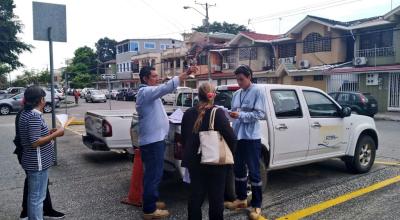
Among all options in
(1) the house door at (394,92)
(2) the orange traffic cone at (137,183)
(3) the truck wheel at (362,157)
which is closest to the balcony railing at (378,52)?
(1) the house door at (394,92)

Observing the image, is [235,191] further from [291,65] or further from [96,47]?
[96,47]

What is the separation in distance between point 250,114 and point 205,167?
1.10 meters

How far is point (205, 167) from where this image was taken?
11.8 feet

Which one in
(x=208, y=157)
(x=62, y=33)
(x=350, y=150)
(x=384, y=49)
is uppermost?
(x=384, y=49)

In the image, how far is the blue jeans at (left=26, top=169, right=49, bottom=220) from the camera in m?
3.96

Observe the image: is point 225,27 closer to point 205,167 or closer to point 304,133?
point 304,133

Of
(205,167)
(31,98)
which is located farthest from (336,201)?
(31,98)

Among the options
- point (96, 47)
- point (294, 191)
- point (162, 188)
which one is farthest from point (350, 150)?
point (96, 47)

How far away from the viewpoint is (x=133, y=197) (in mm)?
5023

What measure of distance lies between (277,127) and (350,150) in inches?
75.5

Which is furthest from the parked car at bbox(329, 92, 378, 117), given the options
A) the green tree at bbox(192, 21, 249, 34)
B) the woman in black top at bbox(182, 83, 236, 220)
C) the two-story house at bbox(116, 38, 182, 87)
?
the green tree at bbox(192, 21, 249, 34)

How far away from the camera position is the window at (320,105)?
5.90m

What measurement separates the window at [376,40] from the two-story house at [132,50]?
39072 mm

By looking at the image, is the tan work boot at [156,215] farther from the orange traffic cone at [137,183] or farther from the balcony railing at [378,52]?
the balcony railing at [378,52]
